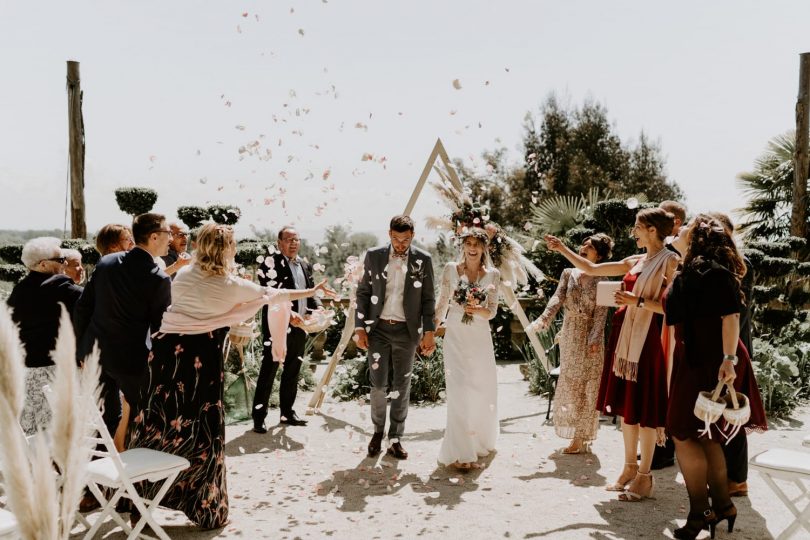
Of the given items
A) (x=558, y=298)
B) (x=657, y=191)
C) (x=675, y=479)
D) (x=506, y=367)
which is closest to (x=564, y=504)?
(x=675, y=479)

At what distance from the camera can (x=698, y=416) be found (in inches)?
144

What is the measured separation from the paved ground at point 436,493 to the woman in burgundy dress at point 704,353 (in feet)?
1.23

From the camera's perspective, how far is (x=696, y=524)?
3.90 metres

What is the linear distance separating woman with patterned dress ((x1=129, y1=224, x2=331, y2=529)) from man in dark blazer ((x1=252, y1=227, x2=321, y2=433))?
2193 millimetres

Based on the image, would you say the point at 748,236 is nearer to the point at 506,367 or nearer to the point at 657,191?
the point at 506,367

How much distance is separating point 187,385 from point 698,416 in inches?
122

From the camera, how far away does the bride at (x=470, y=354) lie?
5.48 meters

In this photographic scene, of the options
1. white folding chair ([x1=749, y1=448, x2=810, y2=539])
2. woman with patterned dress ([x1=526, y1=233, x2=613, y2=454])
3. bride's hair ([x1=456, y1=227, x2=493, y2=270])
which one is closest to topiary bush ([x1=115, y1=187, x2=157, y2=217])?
bride's hair ([x1=456, y1=227, x2=493, y2=270])

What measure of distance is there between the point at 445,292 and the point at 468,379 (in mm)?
791

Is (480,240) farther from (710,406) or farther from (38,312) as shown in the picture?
(38,312)

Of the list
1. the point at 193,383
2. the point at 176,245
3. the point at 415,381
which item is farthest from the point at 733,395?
the point at 176,245

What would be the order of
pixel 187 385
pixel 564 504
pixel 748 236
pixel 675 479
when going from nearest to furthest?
pixel 187 385
pixel 564 504
pixel 675 479
pixel 748 236

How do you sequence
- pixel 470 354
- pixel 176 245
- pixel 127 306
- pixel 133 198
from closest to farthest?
pixel 127 306 → pixel 470 354 → pixel 176 245 → pixel 133 198

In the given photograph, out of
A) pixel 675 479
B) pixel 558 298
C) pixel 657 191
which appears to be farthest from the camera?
pixel 657 191
